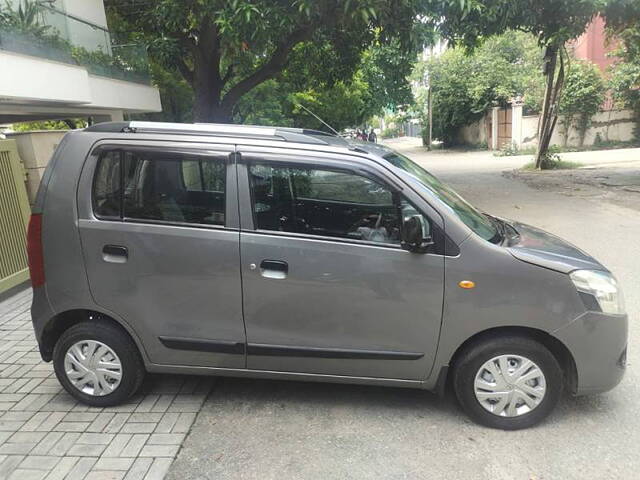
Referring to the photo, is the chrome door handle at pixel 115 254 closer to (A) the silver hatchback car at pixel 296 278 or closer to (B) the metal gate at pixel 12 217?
(A) the silver hatchback car at pixel 296 278

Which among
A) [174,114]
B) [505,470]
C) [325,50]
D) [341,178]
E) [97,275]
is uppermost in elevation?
[325,50]

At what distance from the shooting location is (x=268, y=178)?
126 inches

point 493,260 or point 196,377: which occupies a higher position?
point 493,260

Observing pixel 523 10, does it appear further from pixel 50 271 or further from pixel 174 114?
pixel 174 114

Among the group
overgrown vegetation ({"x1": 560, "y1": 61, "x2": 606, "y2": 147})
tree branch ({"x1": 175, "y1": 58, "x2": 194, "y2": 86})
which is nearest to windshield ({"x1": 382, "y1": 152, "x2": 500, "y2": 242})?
tree branch ({"x1": 175, "y1": 58, "x2": 194, "y2": 86})

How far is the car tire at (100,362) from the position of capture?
3355 millimetres

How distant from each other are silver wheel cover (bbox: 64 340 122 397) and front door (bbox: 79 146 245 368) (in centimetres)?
28

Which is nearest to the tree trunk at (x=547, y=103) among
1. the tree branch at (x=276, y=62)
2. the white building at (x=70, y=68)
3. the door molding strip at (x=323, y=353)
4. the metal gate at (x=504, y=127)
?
the tree branch at (x=276, y=62)

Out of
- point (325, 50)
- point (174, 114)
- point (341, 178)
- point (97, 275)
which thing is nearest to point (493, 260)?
point (341, 178)

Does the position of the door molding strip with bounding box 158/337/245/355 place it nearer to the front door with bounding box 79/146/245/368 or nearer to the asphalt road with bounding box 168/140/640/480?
the front door with bounding box 79/146/245/368

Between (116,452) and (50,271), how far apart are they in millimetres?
1234

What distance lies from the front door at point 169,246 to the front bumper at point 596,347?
201cm

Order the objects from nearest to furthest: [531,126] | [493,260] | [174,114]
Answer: [493,260] → [174,114] → [531,126]

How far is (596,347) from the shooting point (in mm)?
2994
